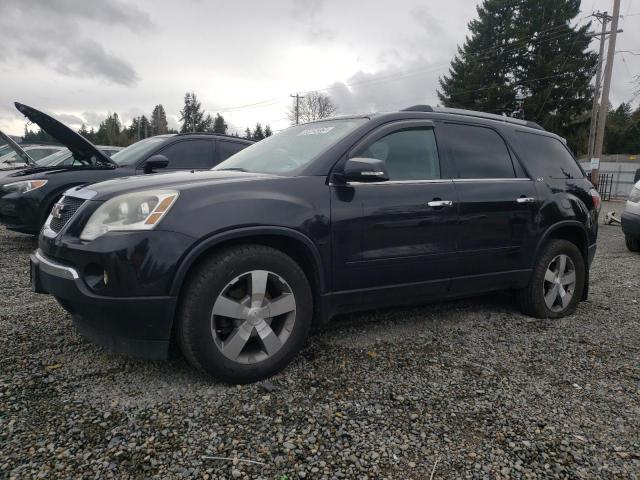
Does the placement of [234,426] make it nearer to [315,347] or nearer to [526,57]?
[315,347]

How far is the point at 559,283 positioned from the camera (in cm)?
416

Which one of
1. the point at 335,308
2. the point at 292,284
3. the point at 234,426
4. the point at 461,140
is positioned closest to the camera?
the point at 234,426

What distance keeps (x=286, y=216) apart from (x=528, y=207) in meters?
2.24

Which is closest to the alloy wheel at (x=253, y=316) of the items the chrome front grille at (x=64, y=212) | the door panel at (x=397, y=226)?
the door panel at (x=397, y=226)

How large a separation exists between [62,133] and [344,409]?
15.1 ft

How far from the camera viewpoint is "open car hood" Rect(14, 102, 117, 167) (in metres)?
5.04

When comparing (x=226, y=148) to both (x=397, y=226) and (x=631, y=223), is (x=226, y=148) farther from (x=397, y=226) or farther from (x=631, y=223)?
(x=631, y=223)

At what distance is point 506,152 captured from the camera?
3986 mm

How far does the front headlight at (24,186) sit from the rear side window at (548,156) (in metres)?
5.46

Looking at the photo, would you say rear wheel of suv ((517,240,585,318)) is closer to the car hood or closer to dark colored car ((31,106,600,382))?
dark colored car ((31,106,600,382))

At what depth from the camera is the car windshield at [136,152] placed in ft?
20.9

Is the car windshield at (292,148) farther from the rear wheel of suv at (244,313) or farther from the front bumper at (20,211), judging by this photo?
the front bumper at (20,211)

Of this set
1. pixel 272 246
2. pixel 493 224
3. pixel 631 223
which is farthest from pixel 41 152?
pixel 631 223

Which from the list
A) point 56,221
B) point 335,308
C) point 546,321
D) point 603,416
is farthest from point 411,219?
point 56,221
